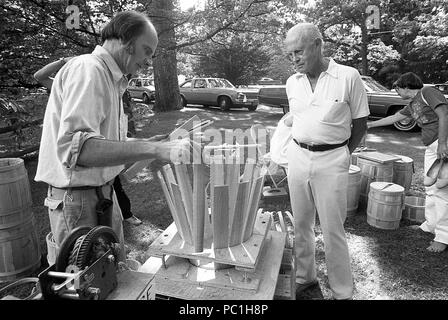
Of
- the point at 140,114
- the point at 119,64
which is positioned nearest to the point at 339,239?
the point at 119,64

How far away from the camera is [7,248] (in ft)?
10.9

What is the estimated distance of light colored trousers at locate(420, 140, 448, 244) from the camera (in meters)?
3.73

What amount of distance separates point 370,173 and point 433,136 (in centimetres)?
112

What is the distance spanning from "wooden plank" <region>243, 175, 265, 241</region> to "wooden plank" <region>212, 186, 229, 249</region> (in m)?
0.13

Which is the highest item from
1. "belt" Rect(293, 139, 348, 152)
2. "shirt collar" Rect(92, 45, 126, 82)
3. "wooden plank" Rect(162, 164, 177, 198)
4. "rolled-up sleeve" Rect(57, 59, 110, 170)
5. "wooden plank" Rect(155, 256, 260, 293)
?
"shirt collar" Rect(92, 45, 126, 82)

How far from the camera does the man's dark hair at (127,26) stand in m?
1.61

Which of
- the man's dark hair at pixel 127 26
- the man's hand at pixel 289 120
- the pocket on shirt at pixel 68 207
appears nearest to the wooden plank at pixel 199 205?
the pocket on shirt at pixel 68 207

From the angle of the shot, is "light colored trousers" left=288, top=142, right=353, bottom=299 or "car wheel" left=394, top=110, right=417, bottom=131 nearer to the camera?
"light colored trousers" left=288, top=142, right=353, bottom=299

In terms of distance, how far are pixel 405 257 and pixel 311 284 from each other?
49.0 inches

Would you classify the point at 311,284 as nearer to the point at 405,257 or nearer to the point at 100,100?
the point at 405,257

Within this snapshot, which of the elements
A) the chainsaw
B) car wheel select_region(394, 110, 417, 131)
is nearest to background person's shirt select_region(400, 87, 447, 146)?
the chainsaw

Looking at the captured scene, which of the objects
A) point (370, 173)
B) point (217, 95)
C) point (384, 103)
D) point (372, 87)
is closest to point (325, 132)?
point (370, 173)

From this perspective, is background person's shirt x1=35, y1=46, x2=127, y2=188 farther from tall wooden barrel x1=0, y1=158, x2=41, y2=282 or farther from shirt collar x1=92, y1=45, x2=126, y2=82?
tall wooden barrel x1=0, y1=158, x2=41, y2=282

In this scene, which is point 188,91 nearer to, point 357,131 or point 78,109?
point 357,131
